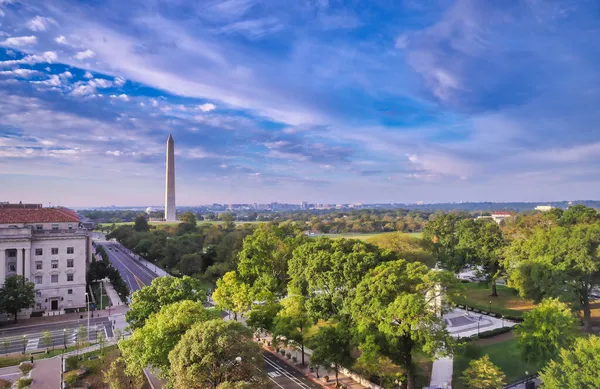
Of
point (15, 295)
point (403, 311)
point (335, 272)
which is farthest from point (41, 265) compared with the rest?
point (403, 311)

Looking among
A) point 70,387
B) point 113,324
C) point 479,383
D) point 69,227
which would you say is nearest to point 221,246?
point 69,227

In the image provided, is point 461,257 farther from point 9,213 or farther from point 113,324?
point 9,213

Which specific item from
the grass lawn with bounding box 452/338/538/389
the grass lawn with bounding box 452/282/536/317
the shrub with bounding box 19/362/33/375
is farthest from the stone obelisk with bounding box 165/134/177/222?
the grass lawn with bounding box 452/338/538/389

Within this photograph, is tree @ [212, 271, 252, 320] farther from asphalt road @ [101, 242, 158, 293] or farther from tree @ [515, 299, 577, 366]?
asphalt road @ [101, 242, 158, 293]

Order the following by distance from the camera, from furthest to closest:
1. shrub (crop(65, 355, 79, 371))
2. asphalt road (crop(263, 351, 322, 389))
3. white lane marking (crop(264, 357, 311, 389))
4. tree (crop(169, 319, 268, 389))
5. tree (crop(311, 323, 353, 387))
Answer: shrub (crop(65, 355, 79, 371)) < white lane marking (crop(264, 357, 311, 389)) < asphalt road (crop(263, 351, 322, 389)) < tree (crop(311, 323, 353, 387)) < tree (crop(169, 319, 268, 389))

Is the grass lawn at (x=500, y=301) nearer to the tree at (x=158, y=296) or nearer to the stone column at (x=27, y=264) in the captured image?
the tree at (x=158, y=296)

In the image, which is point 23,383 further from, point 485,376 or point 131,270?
point 131,270

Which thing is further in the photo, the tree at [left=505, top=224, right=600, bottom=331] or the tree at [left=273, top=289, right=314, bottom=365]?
the tree at [left=505, top=224, right=600, bottom=331]
